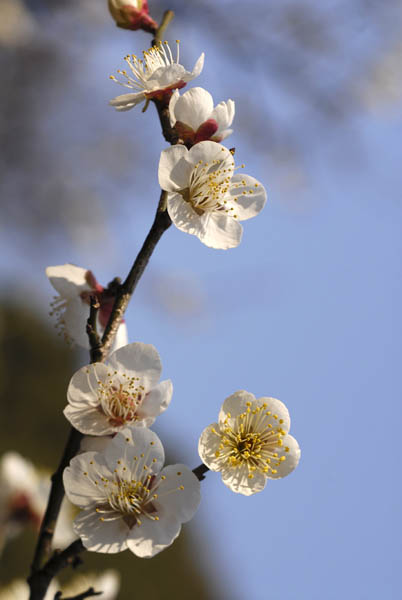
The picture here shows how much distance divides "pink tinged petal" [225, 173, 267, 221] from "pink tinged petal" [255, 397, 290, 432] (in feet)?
0.60

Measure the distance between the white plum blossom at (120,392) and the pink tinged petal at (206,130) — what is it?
0.20m

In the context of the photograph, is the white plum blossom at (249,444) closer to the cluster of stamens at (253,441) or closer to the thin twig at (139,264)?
the cluster of stamens at (253,441)

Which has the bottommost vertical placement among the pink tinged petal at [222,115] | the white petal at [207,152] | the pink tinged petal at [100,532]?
the pink tinged petal at [100,532]

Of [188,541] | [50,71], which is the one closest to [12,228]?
[50,71]

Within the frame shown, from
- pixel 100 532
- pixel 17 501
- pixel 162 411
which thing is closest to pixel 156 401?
pixel 162 411

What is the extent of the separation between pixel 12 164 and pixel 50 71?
0.35m

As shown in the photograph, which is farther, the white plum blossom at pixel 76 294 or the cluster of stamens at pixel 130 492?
the white plum blossom at pixel 76 294

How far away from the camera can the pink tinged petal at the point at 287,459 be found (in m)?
0.53

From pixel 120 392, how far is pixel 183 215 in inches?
6.5

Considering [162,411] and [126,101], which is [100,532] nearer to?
[162,411]

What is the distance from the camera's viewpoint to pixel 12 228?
2316 millimetres

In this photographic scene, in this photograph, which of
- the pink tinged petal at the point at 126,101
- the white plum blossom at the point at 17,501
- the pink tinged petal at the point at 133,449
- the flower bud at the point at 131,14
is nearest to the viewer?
the pink tinged petal at the point at 133,449

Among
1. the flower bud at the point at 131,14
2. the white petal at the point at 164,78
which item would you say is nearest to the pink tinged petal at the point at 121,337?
the white petal at the point at 164,78

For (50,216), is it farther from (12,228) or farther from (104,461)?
(104,461)
